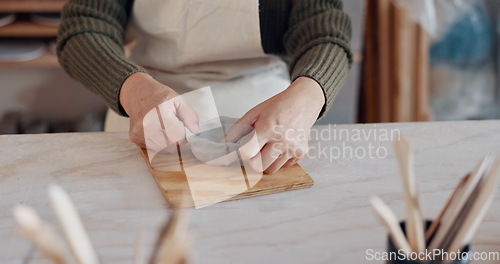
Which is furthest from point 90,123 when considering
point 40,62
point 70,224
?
point 70,224

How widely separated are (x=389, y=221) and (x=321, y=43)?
0.57m

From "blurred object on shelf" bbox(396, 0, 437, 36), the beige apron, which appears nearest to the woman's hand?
the beige apron

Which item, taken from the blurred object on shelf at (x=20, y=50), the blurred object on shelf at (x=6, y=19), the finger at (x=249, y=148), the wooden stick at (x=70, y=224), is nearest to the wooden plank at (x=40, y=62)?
the blurred object on shelf at (x=20, y=50)

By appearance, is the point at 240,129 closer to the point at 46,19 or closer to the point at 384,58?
the point at 46,19

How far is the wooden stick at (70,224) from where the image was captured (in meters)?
0.22

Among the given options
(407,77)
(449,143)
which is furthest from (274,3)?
(407,77)

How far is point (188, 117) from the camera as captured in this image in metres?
0.63

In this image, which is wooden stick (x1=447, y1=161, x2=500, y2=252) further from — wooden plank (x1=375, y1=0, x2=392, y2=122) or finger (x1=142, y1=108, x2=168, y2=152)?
wooden plank (x1=375, y1=0, x2=392, y2=122)

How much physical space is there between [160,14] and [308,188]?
51 cm

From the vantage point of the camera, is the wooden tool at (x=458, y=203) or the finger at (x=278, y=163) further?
the finger at (x=278, y=163)

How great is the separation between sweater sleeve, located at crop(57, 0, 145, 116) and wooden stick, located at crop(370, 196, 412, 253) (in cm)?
52

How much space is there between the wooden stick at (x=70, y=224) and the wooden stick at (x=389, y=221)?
17cm

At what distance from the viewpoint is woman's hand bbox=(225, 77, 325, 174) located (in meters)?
0.58

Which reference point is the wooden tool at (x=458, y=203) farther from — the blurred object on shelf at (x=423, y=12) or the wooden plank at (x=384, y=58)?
the wooden plank at (x=384, y=58)
